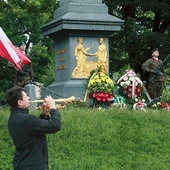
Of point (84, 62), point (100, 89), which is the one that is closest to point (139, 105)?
point (100, 89)

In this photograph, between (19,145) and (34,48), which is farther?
(34,48)

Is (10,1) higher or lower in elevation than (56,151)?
higher

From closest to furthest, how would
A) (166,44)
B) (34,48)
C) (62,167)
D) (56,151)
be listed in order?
(62,167) < (56,151) < (166,44) < (34,48)

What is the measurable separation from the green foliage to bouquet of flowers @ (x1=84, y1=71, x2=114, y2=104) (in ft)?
6.01

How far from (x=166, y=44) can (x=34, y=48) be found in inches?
476

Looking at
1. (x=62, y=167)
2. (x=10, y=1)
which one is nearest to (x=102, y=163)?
(x=62, y=167)

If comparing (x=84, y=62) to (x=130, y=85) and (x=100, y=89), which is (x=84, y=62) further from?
(x=100, y=89)

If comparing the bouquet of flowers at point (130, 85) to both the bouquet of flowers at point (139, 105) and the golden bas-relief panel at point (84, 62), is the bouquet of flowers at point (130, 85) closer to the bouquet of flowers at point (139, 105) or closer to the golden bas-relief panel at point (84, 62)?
the bouquet of flowers at point (139, 105)

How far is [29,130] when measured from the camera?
670 centimetres

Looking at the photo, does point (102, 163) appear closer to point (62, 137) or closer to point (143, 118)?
point (62, 137)

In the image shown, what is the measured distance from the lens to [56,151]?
1079 cm

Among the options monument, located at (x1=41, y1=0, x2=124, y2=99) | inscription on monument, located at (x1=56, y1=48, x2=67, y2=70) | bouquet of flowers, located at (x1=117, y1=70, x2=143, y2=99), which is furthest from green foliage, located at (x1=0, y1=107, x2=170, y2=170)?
inscription on monument, located at (x1=56, y1=48, x2=67, y2=70)

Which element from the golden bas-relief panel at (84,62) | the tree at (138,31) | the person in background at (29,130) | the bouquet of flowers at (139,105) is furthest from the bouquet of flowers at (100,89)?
the tree at (138,31)

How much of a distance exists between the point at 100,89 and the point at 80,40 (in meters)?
2.71
